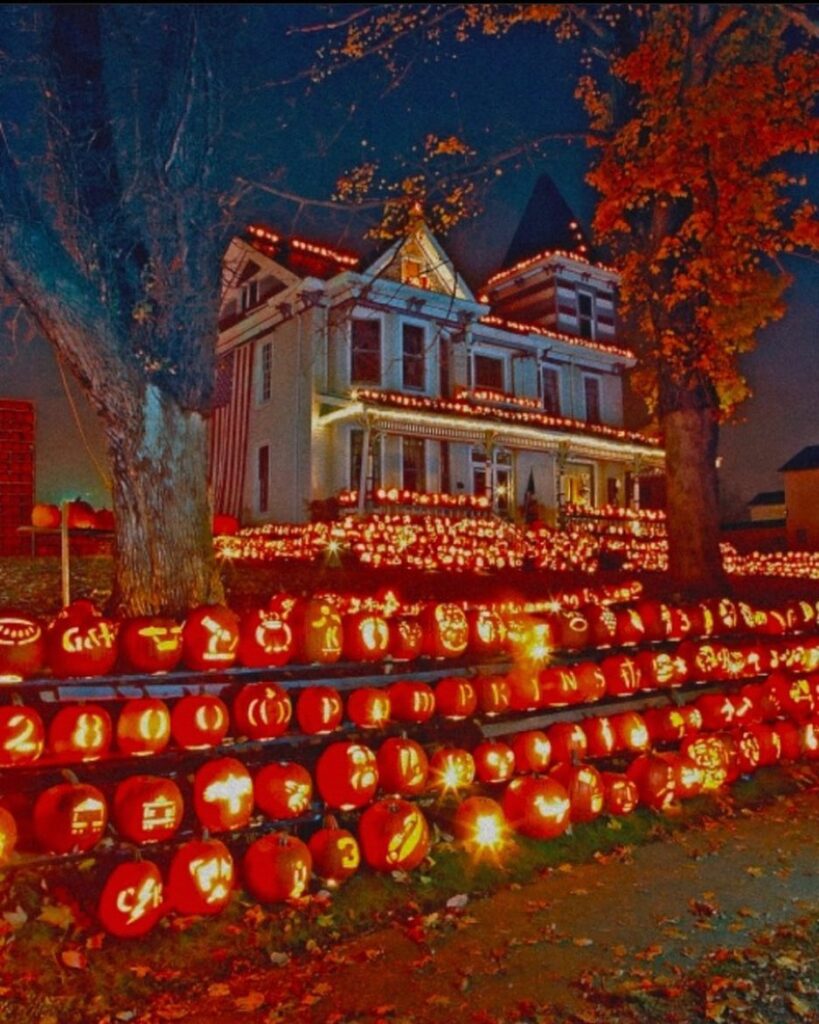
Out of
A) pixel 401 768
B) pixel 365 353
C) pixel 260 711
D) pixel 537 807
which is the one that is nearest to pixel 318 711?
pixel 260 711

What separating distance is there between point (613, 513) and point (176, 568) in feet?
73.1

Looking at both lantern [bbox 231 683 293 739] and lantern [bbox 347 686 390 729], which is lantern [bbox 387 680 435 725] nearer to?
lantern [bbox 347 686 390 729]

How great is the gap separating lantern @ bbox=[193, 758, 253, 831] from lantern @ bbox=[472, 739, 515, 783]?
76.6 inches

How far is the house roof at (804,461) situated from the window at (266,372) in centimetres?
2718

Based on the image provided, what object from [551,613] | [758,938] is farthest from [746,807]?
[758,938]

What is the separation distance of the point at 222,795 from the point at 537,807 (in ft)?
7.80

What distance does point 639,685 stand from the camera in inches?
312

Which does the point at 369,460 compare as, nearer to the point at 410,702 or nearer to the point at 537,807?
the point at 410,702

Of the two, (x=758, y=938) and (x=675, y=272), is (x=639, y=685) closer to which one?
(x=758, y=938)

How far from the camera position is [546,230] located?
109ft

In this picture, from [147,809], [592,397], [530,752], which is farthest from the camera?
[592,397]

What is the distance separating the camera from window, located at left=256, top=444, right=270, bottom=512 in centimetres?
2405

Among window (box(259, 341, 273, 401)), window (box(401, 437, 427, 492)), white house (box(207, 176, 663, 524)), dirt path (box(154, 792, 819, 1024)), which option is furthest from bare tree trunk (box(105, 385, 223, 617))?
window (box(259, 341, 273, 401))

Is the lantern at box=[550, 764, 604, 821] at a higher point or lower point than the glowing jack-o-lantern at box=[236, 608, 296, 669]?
lower
